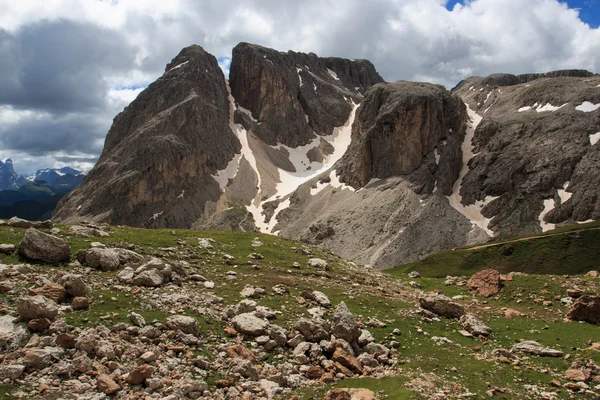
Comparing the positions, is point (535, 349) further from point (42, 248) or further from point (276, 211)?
point (276, 211)

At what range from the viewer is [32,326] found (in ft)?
53.0

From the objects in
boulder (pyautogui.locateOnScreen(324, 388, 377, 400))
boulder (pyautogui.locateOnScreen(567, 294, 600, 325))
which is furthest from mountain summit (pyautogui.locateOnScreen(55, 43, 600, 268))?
boulder (pyautogui.locateOnScreen(324, 388, 377, 400))

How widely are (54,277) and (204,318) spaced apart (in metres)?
7.99

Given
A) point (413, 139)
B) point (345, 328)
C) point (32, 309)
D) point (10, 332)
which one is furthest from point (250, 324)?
point (413, 139)

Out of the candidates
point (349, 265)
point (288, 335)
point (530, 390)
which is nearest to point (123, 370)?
point (288, 335)

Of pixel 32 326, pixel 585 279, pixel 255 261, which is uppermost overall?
pixel 585 279

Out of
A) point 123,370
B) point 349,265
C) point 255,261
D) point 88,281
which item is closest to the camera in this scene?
point 123,370

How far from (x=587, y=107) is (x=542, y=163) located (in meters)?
32.3

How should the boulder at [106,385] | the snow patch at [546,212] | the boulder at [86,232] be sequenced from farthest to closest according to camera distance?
the snow patch at [546,212]
the boulder at [86,232]
the boulder at [106,385]

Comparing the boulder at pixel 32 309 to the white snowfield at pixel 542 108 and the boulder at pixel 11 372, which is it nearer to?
the boulder at pixel 11 372

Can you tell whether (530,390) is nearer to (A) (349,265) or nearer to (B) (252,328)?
(B) (252,328)

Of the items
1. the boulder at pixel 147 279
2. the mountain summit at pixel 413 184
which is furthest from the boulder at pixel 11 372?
the mountain summit at pixel 413 184

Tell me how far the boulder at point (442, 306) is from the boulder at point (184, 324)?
673 inches

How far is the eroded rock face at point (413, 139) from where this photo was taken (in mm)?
174500
